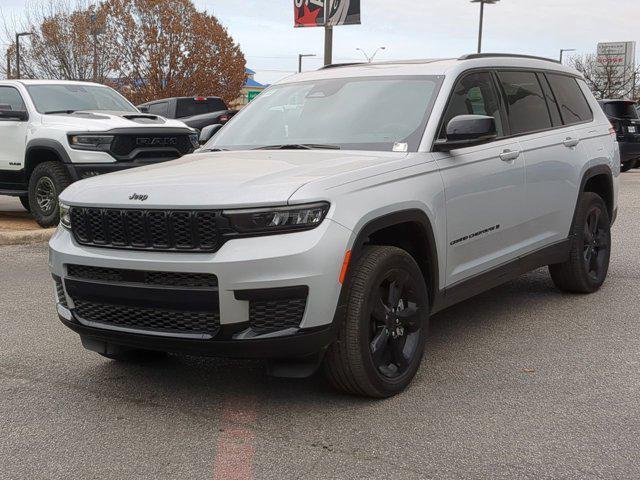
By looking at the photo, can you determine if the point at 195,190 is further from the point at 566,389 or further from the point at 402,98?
the point at 566,389

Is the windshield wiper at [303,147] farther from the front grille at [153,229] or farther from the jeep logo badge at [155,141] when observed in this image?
the jeep logo badge at [155,141]

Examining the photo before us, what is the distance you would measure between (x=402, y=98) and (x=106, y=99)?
7.54m

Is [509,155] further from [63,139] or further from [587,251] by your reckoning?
[63,139]

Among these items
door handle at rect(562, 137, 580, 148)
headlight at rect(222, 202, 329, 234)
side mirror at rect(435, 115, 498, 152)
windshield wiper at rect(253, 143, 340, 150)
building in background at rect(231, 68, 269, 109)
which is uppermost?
side mirror at rect(435, 115, 498, 152)

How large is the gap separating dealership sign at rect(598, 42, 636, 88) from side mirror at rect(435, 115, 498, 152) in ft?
182

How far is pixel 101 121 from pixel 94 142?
1.17 feet

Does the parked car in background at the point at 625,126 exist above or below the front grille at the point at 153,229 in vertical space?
below

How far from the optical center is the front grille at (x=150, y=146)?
1018 centimetres

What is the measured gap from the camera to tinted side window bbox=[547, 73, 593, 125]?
6.56 metres

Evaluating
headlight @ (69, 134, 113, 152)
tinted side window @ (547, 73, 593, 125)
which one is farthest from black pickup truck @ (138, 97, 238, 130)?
tinted side window @ (547, 73, 593, 125)

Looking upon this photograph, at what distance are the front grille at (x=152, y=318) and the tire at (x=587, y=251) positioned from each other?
3502 millimetres

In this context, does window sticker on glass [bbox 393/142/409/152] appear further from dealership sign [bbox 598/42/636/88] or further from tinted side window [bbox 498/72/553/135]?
dealership sign [bbox 598/42/636/88]

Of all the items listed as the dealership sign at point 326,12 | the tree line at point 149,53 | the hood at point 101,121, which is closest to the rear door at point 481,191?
the hood at point 101,121

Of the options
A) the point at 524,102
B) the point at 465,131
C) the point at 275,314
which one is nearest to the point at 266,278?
the point at 275,314
